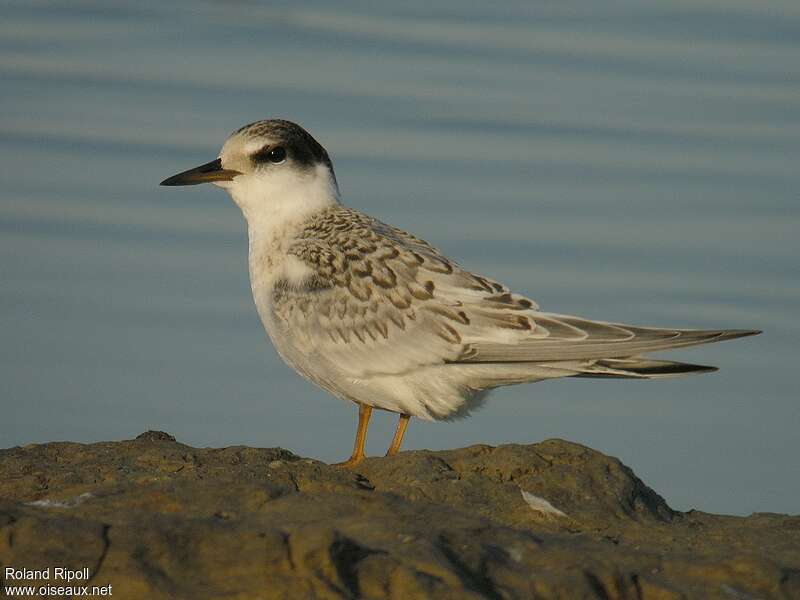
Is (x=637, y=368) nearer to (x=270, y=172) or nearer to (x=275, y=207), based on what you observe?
(x=275, y=207)

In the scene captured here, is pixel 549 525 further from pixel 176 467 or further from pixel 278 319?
pixel 278 319

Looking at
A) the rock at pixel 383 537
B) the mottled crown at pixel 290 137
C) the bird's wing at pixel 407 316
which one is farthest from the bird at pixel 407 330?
the rock at pixel 383 537

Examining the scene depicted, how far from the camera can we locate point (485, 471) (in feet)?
16.8

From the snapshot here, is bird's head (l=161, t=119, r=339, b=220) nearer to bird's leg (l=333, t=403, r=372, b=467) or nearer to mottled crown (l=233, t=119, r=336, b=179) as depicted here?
mottled crown (l=233, t=119, r=336, b=179)

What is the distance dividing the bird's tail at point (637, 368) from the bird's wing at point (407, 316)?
8 centimetres

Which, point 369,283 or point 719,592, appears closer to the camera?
point 719,592

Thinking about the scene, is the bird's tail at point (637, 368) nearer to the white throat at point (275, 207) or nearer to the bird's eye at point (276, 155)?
the white throat at point (275, 207)

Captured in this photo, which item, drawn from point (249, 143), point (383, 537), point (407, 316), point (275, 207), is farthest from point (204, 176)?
point (383, 537)

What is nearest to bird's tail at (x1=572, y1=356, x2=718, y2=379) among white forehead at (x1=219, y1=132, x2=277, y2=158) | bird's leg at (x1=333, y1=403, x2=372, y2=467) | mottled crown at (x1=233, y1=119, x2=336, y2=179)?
bird's leg at (x1=333, y1=403, x2=372, y2=467)

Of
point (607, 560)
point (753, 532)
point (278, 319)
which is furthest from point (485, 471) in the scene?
point (278, 319)

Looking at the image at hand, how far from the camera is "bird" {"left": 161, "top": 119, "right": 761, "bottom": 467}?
19.9 feet

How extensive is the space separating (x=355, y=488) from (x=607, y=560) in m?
1.15

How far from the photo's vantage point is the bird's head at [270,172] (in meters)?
7.18

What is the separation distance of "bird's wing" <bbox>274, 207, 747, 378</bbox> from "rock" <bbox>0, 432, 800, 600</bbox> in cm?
109
